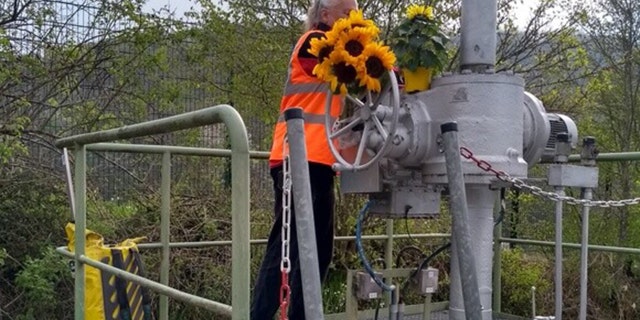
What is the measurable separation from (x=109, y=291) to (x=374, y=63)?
5.12 feet

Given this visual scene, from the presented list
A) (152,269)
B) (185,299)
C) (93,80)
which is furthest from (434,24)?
(93,80)

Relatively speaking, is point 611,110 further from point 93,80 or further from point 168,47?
point 93,80

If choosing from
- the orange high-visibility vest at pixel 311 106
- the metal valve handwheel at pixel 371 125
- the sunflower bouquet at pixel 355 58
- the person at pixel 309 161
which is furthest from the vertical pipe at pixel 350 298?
the sunflower bouquet at pixel 355 58

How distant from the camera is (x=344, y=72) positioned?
252 centimetres

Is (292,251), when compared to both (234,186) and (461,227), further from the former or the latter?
(234,186)

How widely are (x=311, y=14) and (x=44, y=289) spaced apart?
3.32 m

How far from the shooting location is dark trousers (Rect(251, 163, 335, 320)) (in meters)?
3.23

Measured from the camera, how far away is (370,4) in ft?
21.3

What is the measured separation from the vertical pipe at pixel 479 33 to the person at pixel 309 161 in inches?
25.9

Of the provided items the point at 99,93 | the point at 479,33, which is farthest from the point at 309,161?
the point at 99,93

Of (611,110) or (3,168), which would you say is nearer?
(3,168)

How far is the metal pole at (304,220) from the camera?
6.74ft

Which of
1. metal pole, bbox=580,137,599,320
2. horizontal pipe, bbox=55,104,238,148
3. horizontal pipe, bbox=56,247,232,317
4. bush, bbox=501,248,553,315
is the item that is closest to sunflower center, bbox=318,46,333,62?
horizontal pipe, bbox=55,104,238,148

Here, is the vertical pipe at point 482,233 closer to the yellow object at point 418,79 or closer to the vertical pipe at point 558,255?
the vertical pipe at point 558,255
